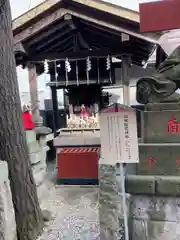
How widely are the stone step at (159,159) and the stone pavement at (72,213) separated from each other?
1.44m

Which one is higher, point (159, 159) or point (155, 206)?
point (159, 159)

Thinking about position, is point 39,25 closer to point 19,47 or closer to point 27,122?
point 19,47

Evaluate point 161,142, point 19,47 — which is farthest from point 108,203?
point 19,47

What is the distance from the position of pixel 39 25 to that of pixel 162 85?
14.0 ft

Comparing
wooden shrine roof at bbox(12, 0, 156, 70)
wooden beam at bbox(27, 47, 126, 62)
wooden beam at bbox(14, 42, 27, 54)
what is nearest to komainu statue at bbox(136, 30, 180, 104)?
wooden shrine roof at bbox(12, 0, 156, 70)

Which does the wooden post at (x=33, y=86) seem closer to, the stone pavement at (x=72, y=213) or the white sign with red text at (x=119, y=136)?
the stone pavement at (x=72, y=213)

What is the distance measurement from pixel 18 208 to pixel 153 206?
1851 mm

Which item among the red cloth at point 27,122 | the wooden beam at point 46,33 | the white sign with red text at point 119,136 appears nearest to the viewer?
the white sign with red text at point 119,136

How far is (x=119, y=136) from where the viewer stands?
7.93ft

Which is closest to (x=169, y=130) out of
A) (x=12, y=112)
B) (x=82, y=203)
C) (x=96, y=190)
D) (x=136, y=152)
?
(x=136, y=152)

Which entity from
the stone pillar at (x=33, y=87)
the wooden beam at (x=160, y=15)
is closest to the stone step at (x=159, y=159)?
the wooden beam at (x=160, y=15)

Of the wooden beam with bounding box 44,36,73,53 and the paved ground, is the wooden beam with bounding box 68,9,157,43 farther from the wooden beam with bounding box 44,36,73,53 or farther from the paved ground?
the paved ground

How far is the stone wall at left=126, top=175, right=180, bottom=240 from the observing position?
97.9 inches

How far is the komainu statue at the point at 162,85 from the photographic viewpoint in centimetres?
250
